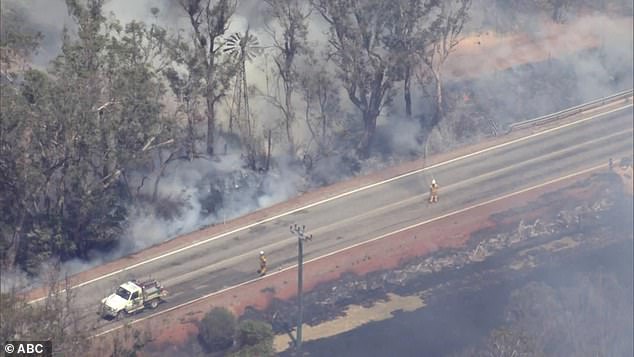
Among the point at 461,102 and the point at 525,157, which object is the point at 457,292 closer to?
the point at 525,157

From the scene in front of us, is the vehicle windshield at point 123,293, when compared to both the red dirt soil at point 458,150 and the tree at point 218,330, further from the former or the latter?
the tree at point 218,330

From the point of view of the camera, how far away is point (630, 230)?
190ft

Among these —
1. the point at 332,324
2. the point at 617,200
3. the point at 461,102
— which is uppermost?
the point at 461,102

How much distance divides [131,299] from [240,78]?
64.6 feet

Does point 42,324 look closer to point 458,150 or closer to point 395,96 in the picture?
point 458,150

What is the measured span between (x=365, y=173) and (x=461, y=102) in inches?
415

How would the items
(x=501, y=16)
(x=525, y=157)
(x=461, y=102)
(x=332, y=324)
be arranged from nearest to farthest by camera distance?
(x=332, y=324) → (x=525, y=157) → (x=461, y=102) → (x=501, y=16)

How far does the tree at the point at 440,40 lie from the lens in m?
65.4

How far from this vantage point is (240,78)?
64.5m

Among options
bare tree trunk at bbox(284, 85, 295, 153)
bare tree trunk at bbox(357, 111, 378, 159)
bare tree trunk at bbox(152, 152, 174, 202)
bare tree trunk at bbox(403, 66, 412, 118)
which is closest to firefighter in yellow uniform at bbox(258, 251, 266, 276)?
bare tree trunk at bbox(152, 152, 174, 202)

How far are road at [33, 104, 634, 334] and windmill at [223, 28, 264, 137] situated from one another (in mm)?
8820

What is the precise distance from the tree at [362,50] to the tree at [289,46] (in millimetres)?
1616

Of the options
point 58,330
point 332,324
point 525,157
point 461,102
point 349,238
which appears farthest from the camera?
point 461,102

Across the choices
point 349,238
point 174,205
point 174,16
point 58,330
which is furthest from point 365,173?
point 58,330
